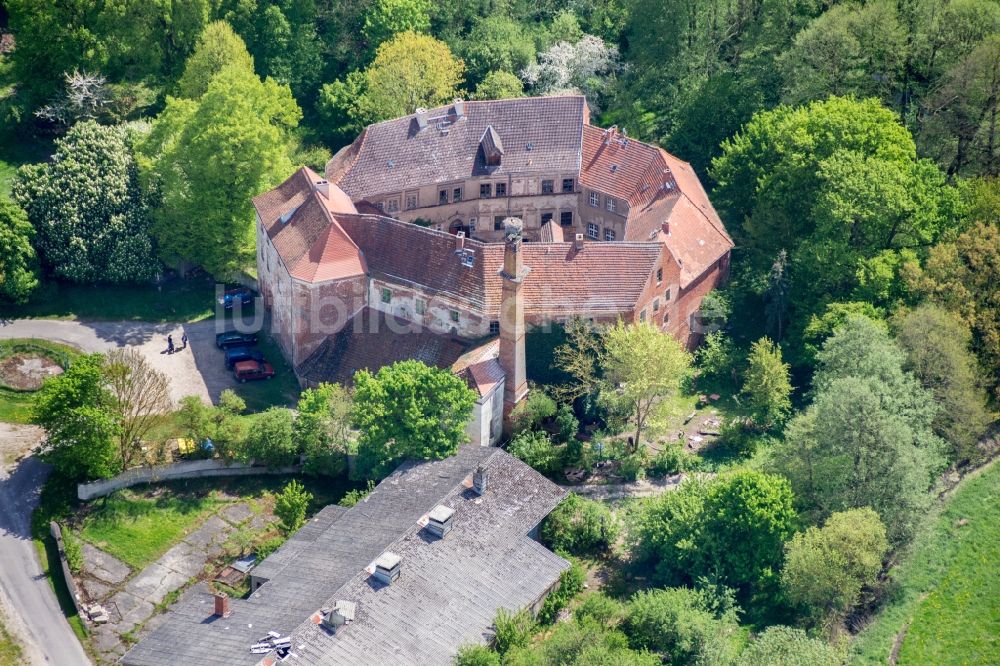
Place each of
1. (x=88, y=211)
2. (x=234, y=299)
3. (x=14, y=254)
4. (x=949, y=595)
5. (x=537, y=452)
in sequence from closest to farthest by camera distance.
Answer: (x=949, y=595), (x=537, y=452), (x=14, y=254), (x=88, y=211), (x=234, y=299)

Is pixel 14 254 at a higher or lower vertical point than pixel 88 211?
lower

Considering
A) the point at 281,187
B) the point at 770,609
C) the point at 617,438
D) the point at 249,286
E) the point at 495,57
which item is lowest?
the point at 770,609

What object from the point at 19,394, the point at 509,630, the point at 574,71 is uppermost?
the point at 574,71

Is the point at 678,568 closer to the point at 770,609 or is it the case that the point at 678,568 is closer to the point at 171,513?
the point at 770,609

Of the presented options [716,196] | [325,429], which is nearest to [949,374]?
[716,196]

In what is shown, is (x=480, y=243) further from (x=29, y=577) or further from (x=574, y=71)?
(x=574, y=71)

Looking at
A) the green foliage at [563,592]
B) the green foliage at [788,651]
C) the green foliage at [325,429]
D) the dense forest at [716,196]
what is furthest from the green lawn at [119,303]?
the green foliage at [788,651]

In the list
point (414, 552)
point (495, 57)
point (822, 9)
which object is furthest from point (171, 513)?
point (822, 9)
